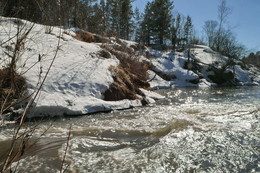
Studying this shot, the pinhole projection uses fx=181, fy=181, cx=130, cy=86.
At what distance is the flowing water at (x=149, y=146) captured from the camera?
254 cm

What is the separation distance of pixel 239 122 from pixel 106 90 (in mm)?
4498

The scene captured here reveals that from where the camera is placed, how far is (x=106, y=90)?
7.03m

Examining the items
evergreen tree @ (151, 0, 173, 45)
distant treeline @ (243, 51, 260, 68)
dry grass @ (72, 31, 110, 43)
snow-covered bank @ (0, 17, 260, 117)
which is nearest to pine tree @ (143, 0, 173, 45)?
evergreen tree @ (151, 0, 173, 45)

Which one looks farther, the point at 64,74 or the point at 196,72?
the point at 196,72

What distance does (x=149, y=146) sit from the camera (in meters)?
3.25

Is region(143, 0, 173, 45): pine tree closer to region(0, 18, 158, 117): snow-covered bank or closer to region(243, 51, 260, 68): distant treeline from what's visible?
region(243, 51, 260, 68): distant treeline

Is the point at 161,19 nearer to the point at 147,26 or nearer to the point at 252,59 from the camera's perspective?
the point at 147,26

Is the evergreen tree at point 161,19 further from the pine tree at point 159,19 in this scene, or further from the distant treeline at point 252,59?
the distant treeline at point 252,59

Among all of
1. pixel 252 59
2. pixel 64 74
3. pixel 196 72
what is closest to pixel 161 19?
pixel 196 72

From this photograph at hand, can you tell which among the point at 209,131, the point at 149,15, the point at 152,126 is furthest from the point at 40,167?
the point at 149,15

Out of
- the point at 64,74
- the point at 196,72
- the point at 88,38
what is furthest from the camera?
the point at 196,72

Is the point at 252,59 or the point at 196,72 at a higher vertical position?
the point at 252,59

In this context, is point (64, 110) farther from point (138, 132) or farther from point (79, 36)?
point (79, 36)

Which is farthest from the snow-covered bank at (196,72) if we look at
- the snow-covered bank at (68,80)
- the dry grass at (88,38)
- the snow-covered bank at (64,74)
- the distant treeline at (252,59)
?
the distant treeline at (252,59)
